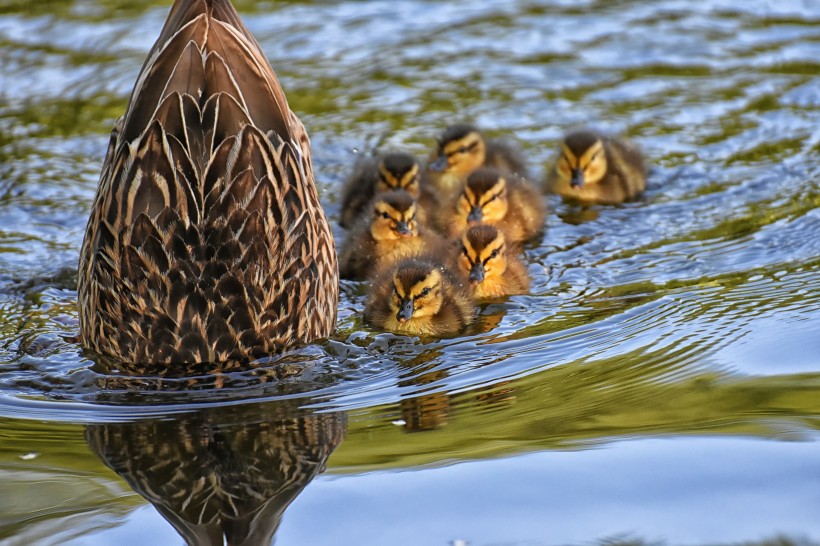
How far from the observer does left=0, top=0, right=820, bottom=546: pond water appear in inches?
101

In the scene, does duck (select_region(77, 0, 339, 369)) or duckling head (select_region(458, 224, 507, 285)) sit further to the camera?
duckling head (select_region(458, 224, 507, 285))

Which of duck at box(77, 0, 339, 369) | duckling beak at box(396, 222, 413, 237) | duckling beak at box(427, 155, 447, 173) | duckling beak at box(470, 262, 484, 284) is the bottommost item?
duckling beak at box(470, 262, 484, 284)

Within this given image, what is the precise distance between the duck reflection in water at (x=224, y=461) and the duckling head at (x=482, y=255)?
147 cm

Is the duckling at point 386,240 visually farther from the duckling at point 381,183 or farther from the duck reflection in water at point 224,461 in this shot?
the duck reflection in water at point 224,461

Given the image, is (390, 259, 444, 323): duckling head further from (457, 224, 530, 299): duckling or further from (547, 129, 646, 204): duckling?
(547, 129, 646, 204): duckling

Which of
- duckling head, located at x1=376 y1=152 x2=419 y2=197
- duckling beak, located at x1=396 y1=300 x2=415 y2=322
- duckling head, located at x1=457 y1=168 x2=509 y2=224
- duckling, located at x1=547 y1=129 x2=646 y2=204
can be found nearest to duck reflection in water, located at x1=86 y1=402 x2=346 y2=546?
duckling beak, located at x1=396 y1=300 x2=415 y2=322

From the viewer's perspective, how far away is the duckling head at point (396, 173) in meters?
5.36

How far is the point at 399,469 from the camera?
276cm

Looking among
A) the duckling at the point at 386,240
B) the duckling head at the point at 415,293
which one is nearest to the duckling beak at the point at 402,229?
the duckling at the point at 386,240

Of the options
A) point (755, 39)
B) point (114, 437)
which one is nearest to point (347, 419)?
point (114, 437)

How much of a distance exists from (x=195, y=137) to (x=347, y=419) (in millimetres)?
844

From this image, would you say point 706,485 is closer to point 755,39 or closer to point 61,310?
point 61,310

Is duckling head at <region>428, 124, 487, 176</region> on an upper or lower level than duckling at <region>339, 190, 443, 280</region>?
upper

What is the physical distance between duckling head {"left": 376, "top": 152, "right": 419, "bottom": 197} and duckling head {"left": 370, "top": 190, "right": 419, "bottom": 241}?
37cm
